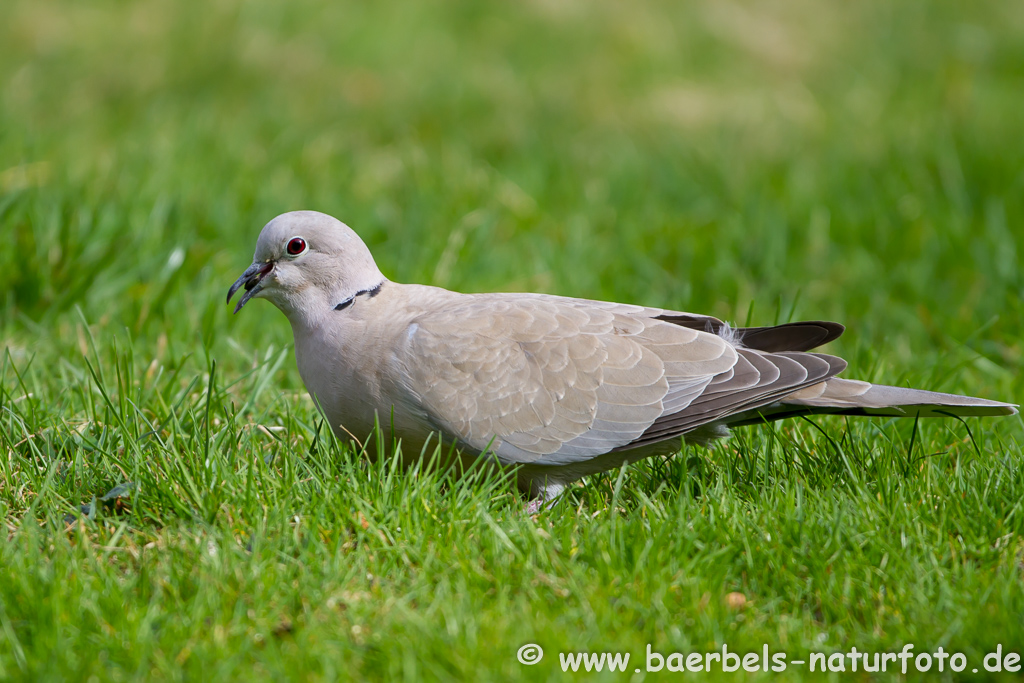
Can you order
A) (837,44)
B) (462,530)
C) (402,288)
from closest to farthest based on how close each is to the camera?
(462,530), (402,288), (837,44)

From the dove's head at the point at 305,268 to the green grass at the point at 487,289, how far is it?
0.43m

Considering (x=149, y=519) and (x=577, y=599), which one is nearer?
(x=577, y=599)

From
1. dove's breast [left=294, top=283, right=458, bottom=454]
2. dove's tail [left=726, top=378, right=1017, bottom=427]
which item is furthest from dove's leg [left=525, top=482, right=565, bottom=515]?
dove's tail [left=726, top=378, right=1017, bottom=427]

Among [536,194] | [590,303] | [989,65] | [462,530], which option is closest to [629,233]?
[536,194]

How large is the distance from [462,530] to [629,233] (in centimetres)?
375

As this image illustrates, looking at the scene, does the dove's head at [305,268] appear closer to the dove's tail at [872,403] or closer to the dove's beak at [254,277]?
the dove's beak at [254,277]

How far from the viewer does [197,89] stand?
7.93 meters

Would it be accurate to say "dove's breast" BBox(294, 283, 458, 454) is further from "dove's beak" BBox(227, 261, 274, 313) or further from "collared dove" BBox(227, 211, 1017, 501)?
"dove's beak" BBox(227, 261, 274, 313)

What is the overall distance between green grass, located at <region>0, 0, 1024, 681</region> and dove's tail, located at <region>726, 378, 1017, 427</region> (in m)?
0.13

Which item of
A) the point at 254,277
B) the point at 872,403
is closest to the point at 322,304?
the point at 254,277

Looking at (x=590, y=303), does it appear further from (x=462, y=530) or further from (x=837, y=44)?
(x=837, y=44)

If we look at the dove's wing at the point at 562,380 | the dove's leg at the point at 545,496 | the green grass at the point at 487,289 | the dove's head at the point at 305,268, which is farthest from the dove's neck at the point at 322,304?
the dove's leg at the point at 545,496

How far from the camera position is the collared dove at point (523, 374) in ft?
10.6

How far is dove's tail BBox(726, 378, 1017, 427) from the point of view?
326 cm
